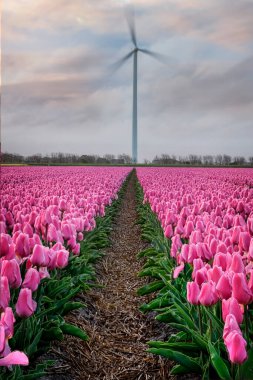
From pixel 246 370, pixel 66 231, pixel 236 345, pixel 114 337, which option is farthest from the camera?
pixel 114 337

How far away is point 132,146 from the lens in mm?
61656

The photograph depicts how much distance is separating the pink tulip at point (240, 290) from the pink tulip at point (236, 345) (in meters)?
0.34

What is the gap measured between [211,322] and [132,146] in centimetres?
5942

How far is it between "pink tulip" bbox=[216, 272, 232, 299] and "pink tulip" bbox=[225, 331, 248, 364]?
0.42 m

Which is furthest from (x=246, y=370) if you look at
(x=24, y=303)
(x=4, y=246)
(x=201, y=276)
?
(x=4, y=246)

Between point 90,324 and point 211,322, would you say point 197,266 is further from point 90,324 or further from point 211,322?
point 90,324

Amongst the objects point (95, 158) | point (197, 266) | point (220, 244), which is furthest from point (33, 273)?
point (95, 158)

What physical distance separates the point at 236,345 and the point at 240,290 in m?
0.36

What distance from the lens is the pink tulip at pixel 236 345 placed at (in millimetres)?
1828

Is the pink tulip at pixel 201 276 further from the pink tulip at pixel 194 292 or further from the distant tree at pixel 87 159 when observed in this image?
the distant tree at pixel 87 159

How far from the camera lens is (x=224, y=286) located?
225cm

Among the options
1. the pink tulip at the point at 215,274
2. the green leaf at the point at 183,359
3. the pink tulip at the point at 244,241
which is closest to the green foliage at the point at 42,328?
the green leaf at the point at 183,359

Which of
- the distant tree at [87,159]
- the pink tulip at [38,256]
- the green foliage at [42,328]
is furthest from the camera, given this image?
the distant tree at [87,159]

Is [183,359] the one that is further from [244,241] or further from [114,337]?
[114,337]
